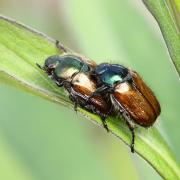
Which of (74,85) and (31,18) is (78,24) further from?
(31,18)

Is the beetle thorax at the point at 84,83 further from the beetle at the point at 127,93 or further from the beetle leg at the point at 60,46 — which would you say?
the beetle leg at the point at 60,46

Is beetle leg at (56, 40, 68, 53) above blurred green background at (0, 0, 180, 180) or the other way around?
above

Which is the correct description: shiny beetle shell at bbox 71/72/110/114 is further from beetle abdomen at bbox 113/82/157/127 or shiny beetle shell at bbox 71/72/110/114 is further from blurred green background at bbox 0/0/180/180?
blurred green background at bbox 0/0/180/180

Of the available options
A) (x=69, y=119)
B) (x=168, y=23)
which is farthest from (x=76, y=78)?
(x=69, y=119)

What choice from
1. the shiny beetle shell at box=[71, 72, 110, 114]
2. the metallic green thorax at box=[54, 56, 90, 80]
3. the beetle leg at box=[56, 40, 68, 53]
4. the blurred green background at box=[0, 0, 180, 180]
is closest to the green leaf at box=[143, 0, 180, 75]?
the beetle leg at box=[56, 40, 68, 53]

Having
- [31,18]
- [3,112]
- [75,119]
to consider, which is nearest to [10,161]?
[3,112]

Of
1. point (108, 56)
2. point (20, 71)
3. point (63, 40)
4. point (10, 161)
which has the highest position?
point (20, 71)

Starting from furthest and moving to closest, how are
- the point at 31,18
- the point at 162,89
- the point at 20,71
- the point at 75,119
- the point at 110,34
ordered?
the point at 31,18, the point at 75,119, the point at 110,34, the point at 162,89, the point at 20,71

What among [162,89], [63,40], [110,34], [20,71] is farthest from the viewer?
[63,40]
